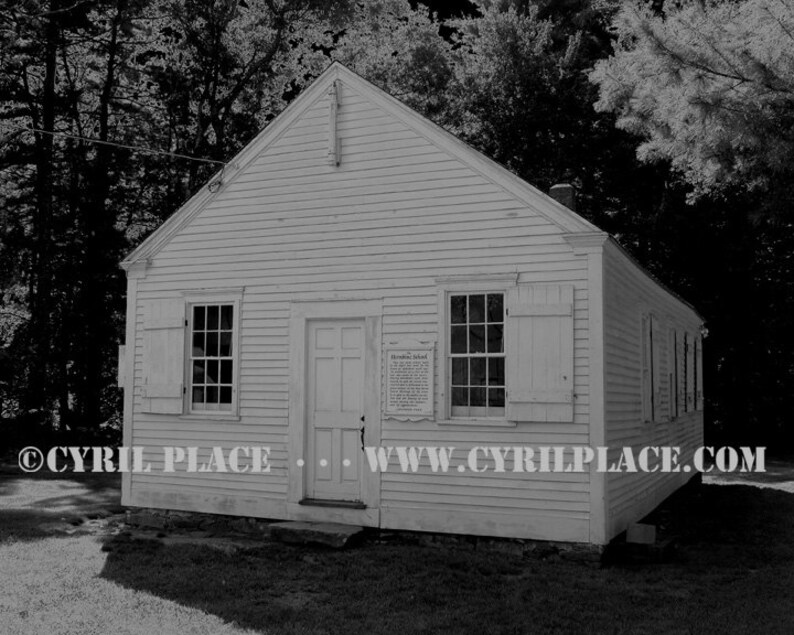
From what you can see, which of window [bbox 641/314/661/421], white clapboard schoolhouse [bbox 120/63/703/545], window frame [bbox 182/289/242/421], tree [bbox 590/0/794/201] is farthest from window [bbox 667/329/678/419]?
window frame [bbox 182/289/242/421]

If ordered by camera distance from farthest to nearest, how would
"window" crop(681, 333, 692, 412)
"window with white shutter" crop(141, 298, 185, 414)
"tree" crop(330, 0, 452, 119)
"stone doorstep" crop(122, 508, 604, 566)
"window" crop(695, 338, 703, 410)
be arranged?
1. "tree" crop(330, 0, 452, 119)
2. "window" crop(695, 338, 703, 410)
3. "window" crop(681, 333, 692, 412)
4. "window with white shutter" crop(141, 298, 185, 414)
5. "stone doorstep" crop(122, 508, 604, 566)

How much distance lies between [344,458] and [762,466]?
1427cm

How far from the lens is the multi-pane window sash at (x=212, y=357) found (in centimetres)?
1083

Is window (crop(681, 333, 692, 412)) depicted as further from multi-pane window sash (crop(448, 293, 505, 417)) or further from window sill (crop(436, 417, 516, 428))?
window sill (crop(436, 417, 516, 428))

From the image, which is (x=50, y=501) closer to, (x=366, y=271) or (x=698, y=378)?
(x=366, y=271)

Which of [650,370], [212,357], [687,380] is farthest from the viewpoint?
[687,380]

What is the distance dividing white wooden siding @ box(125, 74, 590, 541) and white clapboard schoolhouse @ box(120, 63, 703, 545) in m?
0.02

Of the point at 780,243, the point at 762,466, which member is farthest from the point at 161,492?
the point at 780,243

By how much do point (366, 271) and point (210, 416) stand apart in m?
2.77

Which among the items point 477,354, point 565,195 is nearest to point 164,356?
point 477,354

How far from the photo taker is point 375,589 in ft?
24.7

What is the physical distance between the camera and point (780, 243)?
2420 cm

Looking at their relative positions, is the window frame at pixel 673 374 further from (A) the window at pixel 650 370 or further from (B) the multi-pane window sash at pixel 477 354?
(B) the multi-pane window sash at pixel 477 354

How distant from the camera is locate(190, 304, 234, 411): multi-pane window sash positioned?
10828 mm
